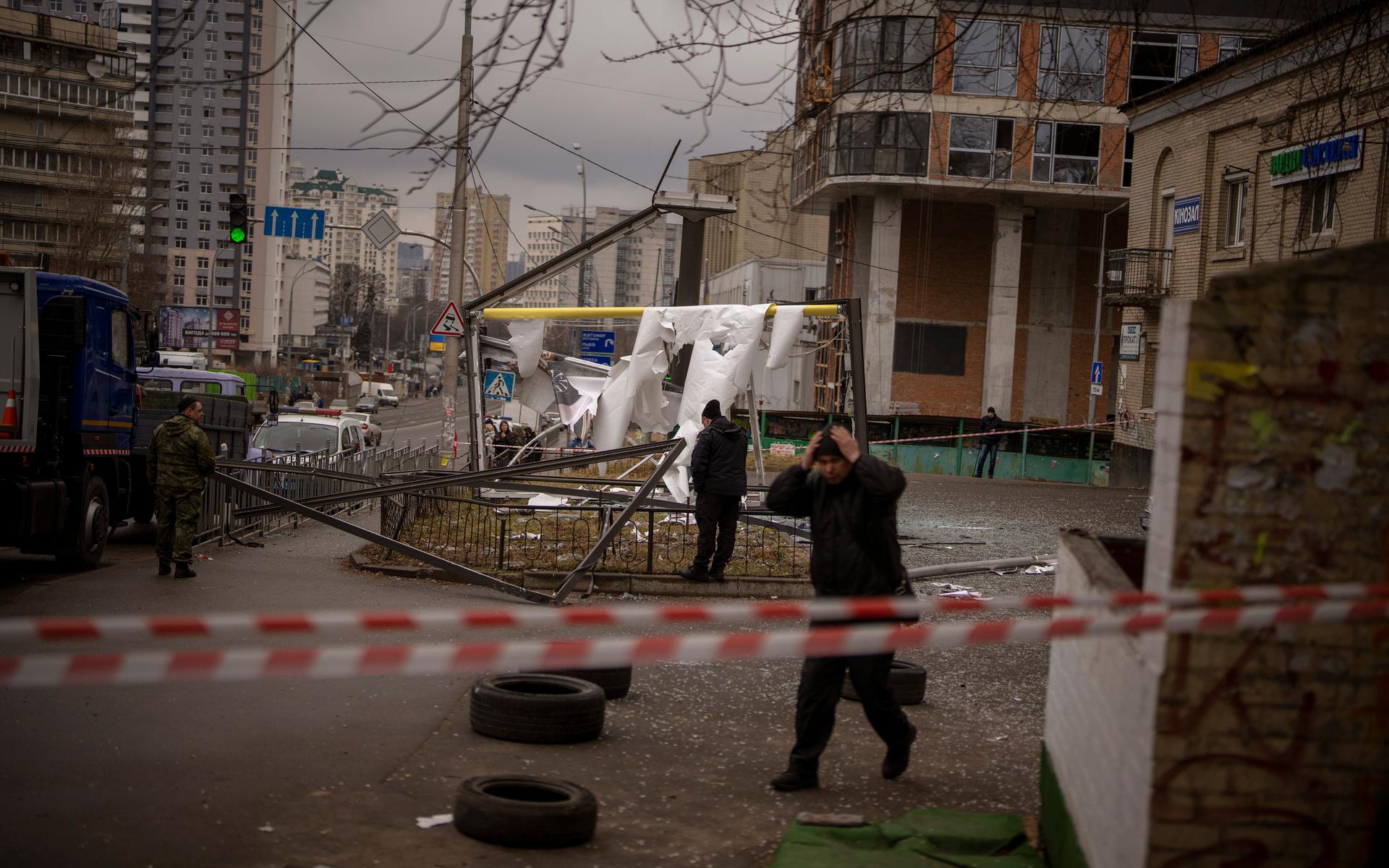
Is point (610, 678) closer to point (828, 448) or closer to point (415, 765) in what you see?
point (415, 765)

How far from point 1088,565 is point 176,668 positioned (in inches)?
131

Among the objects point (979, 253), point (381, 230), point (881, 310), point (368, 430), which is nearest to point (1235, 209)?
point (881, 310)

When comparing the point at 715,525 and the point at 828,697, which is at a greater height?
the point at 828,697

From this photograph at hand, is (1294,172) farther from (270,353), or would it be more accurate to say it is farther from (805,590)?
(270,353)

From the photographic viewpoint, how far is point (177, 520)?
12680 mm

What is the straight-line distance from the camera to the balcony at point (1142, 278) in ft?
103

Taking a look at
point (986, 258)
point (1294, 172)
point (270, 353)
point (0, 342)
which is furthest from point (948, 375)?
point (270, 353)

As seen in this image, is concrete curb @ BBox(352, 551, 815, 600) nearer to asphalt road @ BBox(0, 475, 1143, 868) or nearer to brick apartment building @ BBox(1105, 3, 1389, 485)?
asphalt road @ BBox(0, 475, 1143, 868)

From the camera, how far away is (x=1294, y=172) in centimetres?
2462

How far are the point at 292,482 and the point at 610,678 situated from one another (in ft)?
39.8

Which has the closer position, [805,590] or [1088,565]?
[1088,565]

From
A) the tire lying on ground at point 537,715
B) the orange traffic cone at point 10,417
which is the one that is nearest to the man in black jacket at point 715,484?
the tire lying on ground at point 537,715

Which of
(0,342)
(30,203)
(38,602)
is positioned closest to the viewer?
(38,602)

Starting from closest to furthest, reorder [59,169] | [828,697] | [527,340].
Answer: [828,697], [527,340], [59,169]
